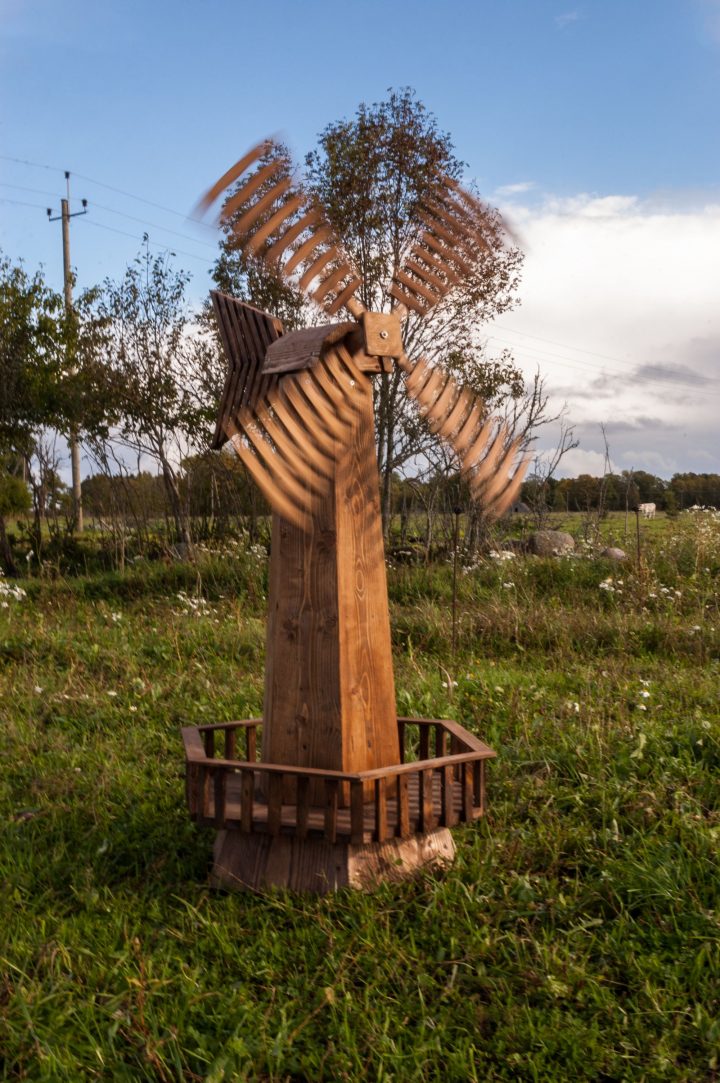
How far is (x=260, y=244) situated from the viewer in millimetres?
3727

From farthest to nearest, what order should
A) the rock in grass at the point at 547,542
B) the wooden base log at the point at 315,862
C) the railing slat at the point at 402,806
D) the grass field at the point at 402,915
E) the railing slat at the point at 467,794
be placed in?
1. the rock in grass at the point at 547,542
2. the railing slat at the point at 467,794
3. the wooden base log at the point at 315,862
4. the railing slat at the point at 402,806
5. the grass field at the point at 402,915

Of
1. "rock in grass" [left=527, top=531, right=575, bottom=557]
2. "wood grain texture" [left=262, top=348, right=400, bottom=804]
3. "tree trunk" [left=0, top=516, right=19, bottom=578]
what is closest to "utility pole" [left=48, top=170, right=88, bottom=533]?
"tree trunk" [left=0, top=516, right=19, bottom=578]

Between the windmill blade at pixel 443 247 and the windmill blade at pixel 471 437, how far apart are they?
390 mm

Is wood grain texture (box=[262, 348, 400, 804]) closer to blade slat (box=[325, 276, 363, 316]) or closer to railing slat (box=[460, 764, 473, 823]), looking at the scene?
railing slat (box=[460, 764, 473, 823])

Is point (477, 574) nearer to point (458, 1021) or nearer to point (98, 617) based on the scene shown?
point (98, 617)

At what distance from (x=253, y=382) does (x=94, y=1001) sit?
7.11 ft

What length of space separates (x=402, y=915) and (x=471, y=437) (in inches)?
73.7

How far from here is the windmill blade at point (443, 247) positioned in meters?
4.02

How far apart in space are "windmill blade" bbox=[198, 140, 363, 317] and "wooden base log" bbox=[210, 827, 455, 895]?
204 cm

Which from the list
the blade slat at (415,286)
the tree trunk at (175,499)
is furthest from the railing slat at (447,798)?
the tree trunk at (175,499)

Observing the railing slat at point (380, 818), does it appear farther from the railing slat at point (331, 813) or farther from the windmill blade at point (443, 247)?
the windmill blade at point (443, 247)

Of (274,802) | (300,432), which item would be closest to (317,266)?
(300,432)

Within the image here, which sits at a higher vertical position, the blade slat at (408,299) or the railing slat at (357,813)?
the blade slat at (408,299)

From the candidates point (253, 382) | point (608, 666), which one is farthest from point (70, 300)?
point (253, 382)
